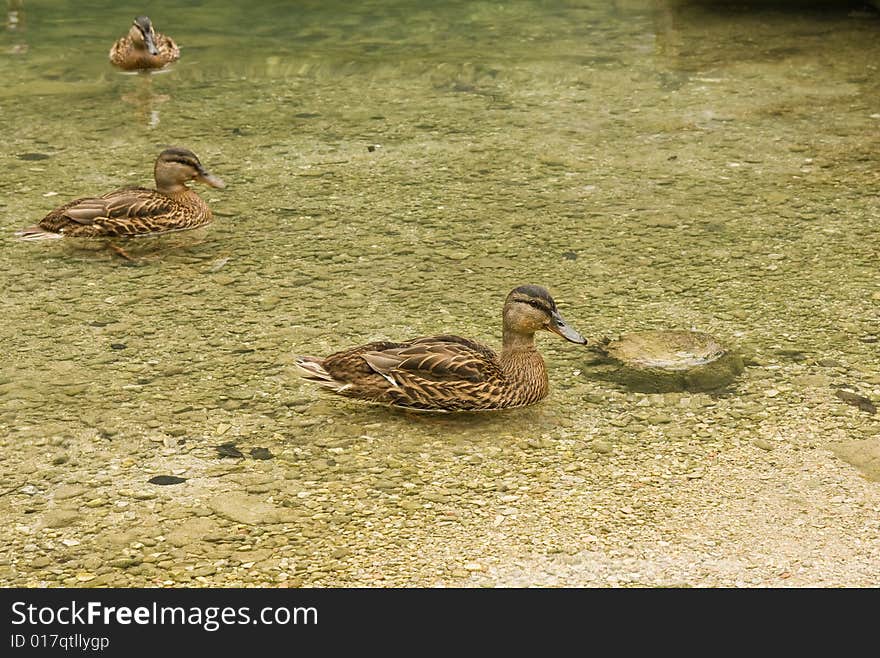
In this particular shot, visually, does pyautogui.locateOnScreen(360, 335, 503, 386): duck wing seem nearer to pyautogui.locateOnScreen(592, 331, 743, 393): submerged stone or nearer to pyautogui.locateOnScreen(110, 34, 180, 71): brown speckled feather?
pyautogui.locateOnScreen(592, 331, 743, 393): submerged stone

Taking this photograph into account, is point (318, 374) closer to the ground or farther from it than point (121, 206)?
closer to the ground

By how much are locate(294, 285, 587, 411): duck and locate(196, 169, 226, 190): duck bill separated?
8.41 feet

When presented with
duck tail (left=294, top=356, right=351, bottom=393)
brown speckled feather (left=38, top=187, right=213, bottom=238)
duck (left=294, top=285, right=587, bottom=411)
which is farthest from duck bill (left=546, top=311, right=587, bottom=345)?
brown speckled feather (left=38, top=187, right=213, bottom=238)

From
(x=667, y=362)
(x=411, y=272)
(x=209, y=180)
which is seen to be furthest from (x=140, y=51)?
(x=667, y=362)

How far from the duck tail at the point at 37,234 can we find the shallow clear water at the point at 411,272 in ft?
0.18

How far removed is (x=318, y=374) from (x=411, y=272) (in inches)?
63.2

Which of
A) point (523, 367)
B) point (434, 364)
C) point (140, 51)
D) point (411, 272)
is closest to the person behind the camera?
point (434, 364)

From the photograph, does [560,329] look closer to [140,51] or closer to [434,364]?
[434,364]

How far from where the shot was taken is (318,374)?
5.38 metres

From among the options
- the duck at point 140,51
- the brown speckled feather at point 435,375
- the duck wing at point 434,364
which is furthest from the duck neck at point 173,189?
the duck at point 140,51

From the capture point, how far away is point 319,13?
1404 cm

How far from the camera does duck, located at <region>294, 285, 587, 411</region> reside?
17.2 ft

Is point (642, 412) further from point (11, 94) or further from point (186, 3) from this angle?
point (186, 3)

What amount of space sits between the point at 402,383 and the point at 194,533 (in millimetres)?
1055
